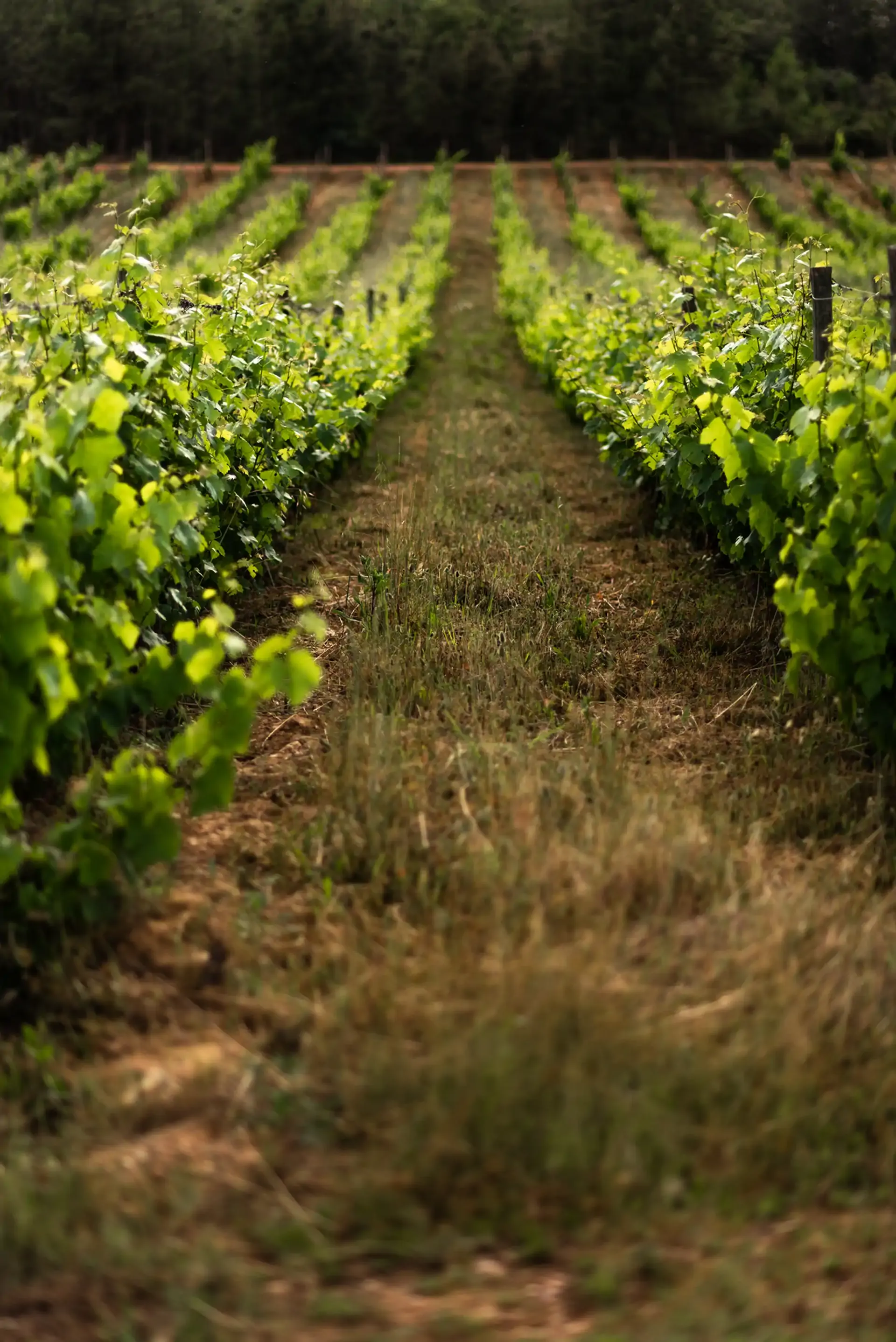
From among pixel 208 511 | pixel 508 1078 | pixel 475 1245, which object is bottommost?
pixel 475 1245

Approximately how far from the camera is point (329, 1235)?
221cm

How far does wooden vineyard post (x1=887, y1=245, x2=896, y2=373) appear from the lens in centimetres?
414

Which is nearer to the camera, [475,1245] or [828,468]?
[475,1245]

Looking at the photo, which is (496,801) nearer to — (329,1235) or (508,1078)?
(508,1078)

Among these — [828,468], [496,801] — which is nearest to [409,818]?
[496,801]

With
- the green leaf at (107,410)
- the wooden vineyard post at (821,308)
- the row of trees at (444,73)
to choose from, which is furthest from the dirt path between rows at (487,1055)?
the row of trees at (444,73)

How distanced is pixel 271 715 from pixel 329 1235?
2.66m

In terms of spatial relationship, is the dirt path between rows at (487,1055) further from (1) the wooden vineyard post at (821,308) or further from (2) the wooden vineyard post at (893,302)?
(1) the wooden vineyard post at (821,308)

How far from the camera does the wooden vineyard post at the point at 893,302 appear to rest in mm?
4137

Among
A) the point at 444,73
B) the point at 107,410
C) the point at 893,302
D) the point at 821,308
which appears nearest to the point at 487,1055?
the point at 107,410

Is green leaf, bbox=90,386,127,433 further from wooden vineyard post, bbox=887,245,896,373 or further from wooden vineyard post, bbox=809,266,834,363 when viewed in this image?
wooden vineyard post, bbox=809,266,834,363

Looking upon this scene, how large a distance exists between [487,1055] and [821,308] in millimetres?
3873

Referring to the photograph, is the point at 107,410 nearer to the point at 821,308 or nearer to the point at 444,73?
the point at 821,308

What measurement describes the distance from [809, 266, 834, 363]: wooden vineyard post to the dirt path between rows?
1635 millimetres
